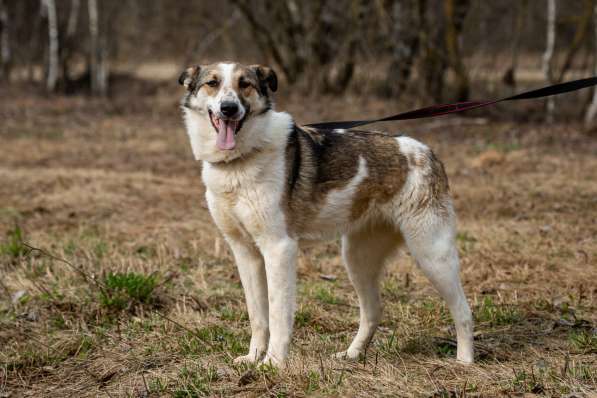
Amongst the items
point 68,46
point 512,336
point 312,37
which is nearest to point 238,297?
point 512,336

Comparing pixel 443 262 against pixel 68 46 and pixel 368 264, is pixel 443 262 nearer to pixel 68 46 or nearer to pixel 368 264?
pixel 368 264

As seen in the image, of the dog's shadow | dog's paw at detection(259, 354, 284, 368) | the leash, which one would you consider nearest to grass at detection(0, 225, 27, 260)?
the leash

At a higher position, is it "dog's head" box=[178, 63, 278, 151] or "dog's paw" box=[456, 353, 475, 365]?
"dog's head" box=[178, 63, 278, 151]

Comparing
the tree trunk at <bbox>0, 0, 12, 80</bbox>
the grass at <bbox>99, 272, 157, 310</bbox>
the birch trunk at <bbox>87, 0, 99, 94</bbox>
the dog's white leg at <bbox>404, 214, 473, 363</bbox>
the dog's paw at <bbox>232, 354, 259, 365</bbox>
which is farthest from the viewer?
the tree trunk at <bbox>0, 0, 12, 80</bbox>

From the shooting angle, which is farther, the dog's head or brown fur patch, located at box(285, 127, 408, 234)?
brown fur patch, located at box(285, 127, 408, 234)

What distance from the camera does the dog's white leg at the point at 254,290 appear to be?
426cm

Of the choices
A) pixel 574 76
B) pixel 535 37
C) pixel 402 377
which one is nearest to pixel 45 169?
pixel 402 377

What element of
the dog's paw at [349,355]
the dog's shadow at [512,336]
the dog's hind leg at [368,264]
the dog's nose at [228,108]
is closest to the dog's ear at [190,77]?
the dog's nose at [228,108]

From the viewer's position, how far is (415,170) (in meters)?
4.43

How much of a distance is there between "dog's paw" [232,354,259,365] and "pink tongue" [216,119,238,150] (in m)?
1.27

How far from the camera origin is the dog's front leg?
4.03 metres

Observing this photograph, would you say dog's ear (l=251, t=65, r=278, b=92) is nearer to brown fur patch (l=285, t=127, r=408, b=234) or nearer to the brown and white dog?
the brown and white dog

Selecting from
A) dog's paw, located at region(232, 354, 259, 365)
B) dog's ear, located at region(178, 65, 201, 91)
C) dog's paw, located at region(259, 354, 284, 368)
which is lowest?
dog's paw, located at region(232, 354, 259, 365)

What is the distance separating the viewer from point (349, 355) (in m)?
4.55
